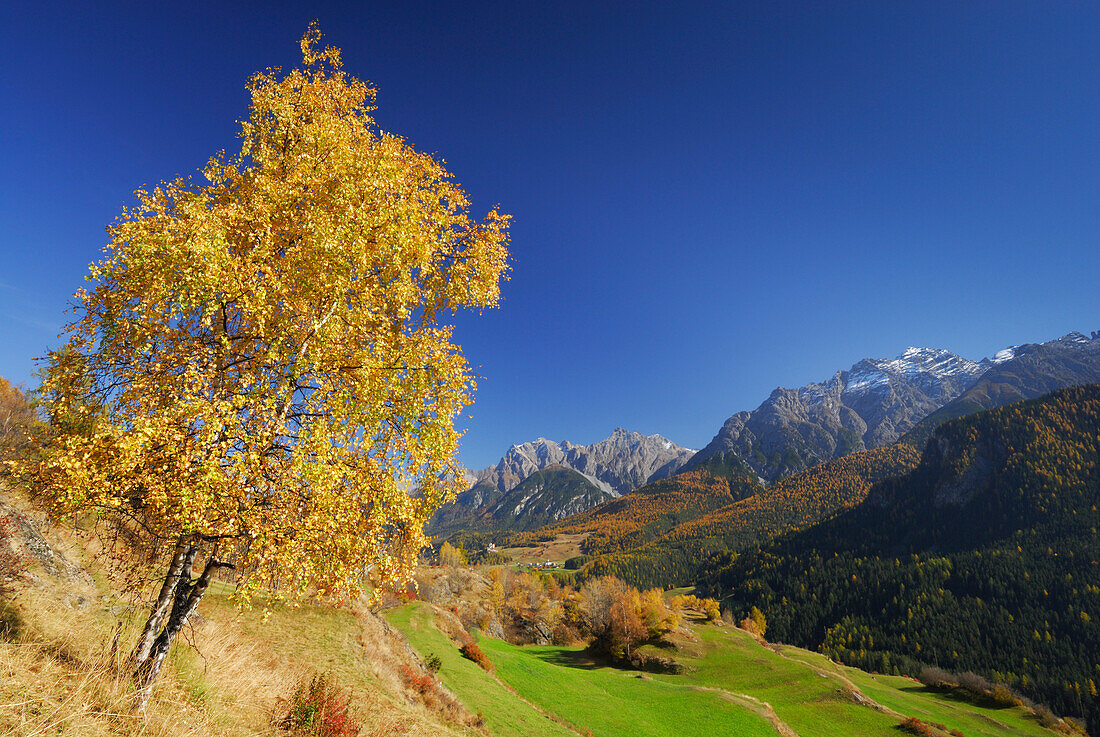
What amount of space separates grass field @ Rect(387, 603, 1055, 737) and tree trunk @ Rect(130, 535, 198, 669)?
58.5 ft

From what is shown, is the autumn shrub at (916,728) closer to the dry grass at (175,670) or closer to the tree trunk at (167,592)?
the dry grass at (175,670)

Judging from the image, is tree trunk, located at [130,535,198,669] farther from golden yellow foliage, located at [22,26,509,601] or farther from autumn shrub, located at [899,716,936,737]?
autumn shrub, located at [899,716,936,737]

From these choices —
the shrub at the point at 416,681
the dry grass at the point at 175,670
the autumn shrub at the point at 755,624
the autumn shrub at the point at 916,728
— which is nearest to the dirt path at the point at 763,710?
the autumn shrub at the point at 916,728

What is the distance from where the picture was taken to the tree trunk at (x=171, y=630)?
771 cm

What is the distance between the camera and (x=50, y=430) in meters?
7.89

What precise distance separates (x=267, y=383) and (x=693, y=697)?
5315 cm

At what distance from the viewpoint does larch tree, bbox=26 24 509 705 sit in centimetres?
689

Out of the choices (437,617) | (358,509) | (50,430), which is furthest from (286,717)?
(437,617)

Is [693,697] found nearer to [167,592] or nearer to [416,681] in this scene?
[416,681]

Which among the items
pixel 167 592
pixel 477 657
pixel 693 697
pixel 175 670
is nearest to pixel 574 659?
pixel 693 697

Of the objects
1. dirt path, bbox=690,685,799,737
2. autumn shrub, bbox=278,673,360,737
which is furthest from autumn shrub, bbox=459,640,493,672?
dirt path, bbox=690,685,799,737

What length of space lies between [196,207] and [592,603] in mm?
93210

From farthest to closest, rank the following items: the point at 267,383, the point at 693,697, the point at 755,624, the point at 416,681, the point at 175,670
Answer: the point at 755,624, the point at 693,697, the point at 416,681, the point at 175,670, the point at 267,383

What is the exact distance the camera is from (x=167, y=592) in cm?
786
